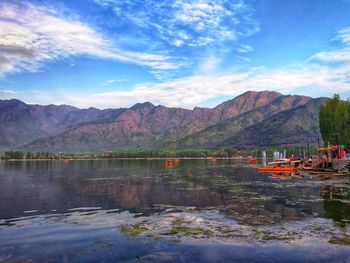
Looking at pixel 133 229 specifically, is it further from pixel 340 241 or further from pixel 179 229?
pixel 340 241

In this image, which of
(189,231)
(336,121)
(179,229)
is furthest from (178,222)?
(336,121)

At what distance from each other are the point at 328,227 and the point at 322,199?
2003cm

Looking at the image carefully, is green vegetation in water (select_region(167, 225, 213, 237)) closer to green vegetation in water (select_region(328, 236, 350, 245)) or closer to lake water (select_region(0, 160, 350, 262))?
lake water (select_region(0, 160, 350, 262))

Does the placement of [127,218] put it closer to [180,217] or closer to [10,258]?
[180,217]

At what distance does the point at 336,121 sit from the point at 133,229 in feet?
374

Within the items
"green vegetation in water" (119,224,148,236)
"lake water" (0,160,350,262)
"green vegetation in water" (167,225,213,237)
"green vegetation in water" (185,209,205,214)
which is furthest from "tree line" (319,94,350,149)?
"green vegetation in water" (119,224,148,236)

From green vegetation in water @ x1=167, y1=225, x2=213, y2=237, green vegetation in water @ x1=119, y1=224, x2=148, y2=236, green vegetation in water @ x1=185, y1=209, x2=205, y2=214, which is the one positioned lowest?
green vegetation in water @ x1=185, y1=209, x2=205, y2=214

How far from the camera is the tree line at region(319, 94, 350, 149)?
4773 inches

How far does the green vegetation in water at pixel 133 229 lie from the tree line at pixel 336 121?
10918cm

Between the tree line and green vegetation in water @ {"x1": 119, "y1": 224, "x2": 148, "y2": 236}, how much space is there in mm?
109181

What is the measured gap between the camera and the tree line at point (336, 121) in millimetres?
121225

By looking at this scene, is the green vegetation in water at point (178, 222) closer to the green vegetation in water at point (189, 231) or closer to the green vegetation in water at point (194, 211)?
the green vegetation in water at point (189, 231)

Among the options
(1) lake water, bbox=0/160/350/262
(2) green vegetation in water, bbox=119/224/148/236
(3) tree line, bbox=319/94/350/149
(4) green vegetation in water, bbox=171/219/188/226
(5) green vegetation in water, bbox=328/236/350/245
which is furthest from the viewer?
(3) tree line, bbox=319/94/350/149

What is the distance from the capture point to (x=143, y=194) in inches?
2392
